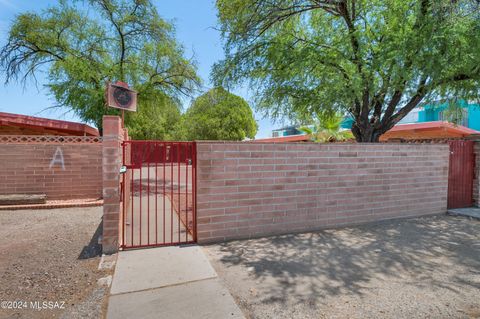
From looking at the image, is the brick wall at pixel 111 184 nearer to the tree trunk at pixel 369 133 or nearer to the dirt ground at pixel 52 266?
the dirt ground at pixel 52 266

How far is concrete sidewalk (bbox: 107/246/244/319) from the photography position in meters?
2.63

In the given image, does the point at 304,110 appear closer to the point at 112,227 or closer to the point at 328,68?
the point at 328,68

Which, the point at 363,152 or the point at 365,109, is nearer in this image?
the point at 363,152

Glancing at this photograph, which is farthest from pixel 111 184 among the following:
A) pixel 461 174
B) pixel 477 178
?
pixel 477 178

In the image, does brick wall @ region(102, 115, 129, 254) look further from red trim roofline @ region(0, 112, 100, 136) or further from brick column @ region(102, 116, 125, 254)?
red trim roofline @ region(0, 112, 100, 136)

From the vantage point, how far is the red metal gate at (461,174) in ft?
23.1

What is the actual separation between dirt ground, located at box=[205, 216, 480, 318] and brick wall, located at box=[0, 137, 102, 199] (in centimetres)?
565

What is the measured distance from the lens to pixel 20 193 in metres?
7.61

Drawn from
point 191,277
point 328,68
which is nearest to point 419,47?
point 328,68

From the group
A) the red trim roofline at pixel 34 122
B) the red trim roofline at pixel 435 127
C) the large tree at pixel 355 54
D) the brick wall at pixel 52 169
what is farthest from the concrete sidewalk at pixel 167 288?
the red trim roofline at pixel 435 127

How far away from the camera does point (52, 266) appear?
3.64 metres

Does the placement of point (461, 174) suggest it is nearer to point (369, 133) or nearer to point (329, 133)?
point (369, 133)

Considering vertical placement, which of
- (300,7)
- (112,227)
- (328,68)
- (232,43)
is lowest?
(112,227)

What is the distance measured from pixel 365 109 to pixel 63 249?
7.31 meters
